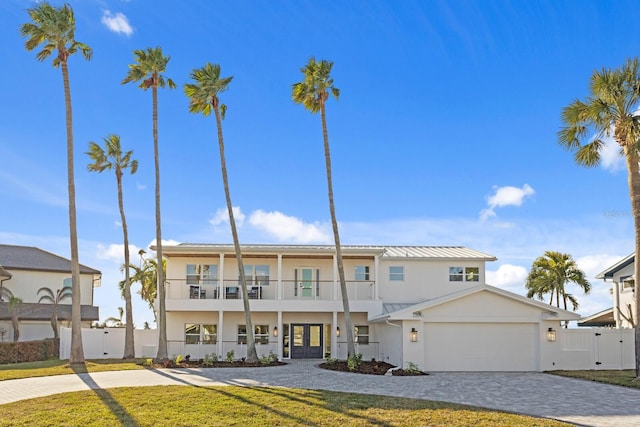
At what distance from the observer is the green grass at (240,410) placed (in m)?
11.4

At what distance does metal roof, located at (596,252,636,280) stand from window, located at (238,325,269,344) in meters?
17.2

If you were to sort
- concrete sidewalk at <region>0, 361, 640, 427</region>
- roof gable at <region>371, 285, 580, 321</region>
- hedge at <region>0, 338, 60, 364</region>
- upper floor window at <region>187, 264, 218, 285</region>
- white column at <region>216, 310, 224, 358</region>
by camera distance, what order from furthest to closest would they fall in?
upper floor window at <region>187, 264, 218, 285</region>, white column at <region>216, 310, 224, 358</region>, hedge at <region>0, 338, 60, 364</region>, roof gable at <region>371, 285, 580, 321</region>, concrete sidewalk at <region>0, 361, 640, 427</region>

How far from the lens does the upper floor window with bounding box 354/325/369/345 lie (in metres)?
28.7

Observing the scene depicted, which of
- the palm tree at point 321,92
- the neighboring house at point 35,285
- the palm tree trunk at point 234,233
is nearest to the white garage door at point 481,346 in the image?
the palm tree at point 321,92

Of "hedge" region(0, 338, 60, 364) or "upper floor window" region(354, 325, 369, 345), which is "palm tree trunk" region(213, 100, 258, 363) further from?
"hedge" region(0, 338, 60, 364)

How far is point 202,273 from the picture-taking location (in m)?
29.3

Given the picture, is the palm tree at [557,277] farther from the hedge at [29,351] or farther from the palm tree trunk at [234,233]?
the hedge at [29,351]

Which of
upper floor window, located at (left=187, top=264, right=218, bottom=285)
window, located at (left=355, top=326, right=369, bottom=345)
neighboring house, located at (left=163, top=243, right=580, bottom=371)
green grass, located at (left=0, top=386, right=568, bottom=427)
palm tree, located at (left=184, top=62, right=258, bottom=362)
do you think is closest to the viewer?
green grass, located at (left=0, top=386, right=568, bottom=427)

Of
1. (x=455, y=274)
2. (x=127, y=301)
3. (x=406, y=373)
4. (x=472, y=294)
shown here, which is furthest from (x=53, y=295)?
(x=472, y=294)

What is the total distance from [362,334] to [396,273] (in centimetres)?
343

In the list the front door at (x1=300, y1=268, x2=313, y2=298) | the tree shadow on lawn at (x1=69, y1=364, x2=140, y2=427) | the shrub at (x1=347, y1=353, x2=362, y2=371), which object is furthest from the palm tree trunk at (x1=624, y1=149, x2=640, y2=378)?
the tree shadow on lawn at (x1=69, y1=364, x2=140, y2=427)

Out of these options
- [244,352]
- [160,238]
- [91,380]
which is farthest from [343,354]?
[91,380]

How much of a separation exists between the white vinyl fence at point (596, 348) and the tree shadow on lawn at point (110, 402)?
1599 cm

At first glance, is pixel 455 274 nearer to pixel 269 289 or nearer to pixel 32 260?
pixel 269 289
